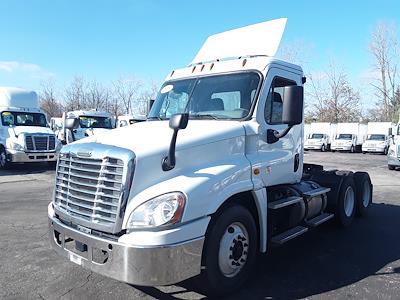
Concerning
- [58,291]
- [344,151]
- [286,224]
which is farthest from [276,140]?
[344,151]

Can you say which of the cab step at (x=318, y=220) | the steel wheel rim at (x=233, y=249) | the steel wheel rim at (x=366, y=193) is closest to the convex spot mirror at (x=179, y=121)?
the steel wheel rim at (x=233, y=249)

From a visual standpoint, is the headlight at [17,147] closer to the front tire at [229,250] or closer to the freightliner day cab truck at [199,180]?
the freightliner day cab truck at [199,180]

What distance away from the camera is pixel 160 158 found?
4.01 m

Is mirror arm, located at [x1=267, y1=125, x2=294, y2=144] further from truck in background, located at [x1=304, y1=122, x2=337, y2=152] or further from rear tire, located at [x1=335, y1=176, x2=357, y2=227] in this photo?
truck in background, located at [x1=304, y1=122, x2=337, y2=152]

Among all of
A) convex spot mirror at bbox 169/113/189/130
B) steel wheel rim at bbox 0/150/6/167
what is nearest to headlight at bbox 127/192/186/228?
convex spot mirror at bbox 169/113/189/130

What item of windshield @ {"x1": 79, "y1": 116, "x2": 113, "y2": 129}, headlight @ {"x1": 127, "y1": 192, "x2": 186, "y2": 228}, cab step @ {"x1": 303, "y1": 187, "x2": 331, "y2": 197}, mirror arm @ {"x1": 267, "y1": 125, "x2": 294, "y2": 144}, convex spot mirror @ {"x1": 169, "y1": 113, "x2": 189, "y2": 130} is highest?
convex spot mirror @ {"x1": 169, "y1": 113, "x2": 189, "y2": 130}

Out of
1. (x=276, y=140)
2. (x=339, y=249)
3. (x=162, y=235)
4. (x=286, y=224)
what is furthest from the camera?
(x=339, y=249)

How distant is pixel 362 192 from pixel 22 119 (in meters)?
15.0

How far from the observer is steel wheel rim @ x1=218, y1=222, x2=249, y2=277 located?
4.18 m

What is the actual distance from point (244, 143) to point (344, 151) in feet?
116

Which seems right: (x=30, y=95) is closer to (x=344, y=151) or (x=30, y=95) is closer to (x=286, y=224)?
(x=286, y=224)

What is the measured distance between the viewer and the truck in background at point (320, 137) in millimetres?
37066

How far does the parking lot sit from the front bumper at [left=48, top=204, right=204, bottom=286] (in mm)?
662

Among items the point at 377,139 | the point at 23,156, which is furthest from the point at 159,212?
the point at 377,139
